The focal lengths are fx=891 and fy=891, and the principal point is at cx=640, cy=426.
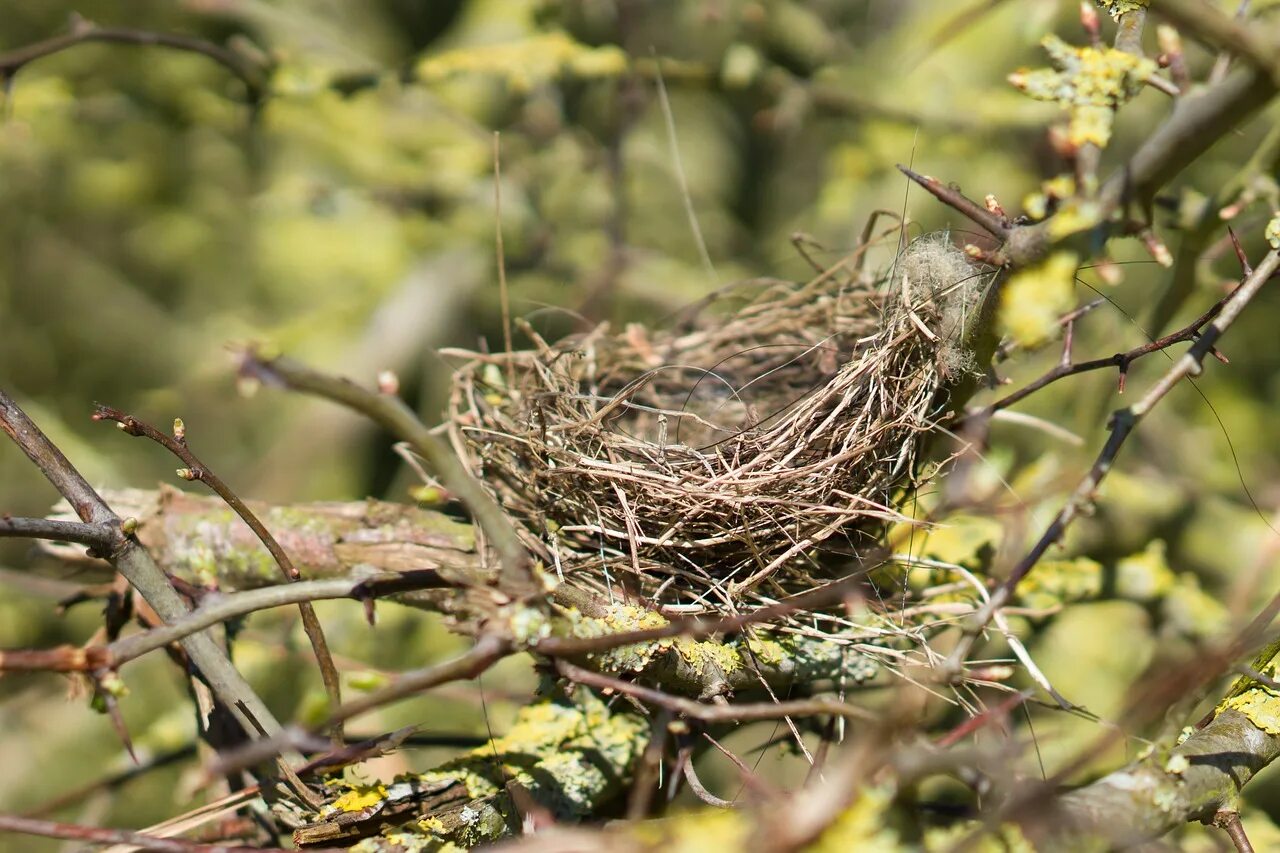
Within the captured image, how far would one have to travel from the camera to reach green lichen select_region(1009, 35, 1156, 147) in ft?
3.53

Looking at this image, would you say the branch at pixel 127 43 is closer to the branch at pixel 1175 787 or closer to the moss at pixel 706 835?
the moss at pixel 706 835

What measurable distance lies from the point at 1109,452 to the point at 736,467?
62 cm

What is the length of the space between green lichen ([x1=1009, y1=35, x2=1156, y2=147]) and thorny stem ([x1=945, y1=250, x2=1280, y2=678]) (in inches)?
13.6

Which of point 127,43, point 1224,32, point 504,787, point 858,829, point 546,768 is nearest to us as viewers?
point 858,829

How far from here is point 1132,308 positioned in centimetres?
271

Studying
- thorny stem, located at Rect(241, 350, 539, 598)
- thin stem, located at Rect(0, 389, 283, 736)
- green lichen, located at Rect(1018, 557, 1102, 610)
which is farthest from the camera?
green lichen, located at Rect(1018, 557, 1102, 610)

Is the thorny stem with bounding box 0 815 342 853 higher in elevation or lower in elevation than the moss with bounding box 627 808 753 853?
lower

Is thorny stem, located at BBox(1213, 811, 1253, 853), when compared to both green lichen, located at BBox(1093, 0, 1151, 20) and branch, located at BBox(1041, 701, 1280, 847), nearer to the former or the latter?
branch, located at BBox(1041, 701, 1280, 847)

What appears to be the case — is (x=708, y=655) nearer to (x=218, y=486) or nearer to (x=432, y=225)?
(x=218, y=486)

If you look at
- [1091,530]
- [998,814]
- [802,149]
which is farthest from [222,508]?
[802,149]

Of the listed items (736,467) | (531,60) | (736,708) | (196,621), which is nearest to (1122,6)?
(736,467)

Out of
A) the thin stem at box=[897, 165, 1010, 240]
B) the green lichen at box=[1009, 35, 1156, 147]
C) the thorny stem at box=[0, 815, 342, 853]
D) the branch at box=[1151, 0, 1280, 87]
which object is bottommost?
the thorny stem at box=[0, 815, 342, 853]

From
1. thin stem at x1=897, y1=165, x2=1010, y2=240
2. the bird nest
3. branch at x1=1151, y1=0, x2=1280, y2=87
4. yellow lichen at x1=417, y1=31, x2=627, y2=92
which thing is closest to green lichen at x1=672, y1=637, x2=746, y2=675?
the bird nest

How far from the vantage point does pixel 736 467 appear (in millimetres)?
1638
